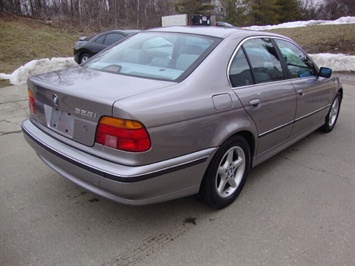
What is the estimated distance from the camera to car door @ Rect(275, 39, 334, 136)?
3.71 m

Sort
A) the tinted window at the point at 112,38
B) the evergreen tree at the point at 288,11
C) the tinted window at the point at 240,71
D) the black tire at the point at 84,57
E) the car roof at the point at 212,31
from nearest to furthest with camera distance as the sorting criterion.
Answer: the tinted window at the point at 240,71 → the car roof at the point at 212,31 → the tinted window at the point at 112,38 → the black tire at the point at 84,57 → the evergreen tree at the point at 288,11

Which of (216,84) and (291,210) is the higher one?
(216,84)

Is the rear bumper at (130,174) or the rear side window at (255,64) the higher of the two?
the rear side window at (255,64)

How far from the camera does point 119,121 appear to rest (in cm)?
213

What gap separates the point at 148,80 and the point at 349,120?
4.67m

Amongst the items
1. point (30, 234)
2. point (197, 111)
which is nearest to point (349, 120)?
point (197, 111)

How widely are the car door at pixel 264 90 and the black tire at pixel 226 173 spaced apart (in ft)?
0.88

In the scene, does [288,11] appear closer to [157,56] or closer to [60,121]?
[157,56]

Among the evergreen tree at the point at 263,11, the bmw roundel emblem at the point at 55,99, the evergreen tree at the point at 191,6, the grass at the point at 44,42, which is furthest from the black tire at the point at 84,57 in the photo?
the evergreen tree at the point at 263,11

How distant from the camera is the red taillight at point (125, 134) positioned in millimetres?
2119

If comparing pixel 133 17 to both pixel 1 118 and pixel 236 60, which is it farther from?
pixel 236 60

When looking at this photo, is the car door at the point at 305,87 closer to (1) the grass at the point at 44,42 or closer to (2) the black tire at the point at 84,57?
(2) the black tire at the point at 84,57

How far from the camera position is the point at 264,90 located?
3.09m

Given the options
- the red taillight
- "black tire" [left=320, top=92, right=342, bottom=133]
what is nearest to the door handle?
the red taillight
